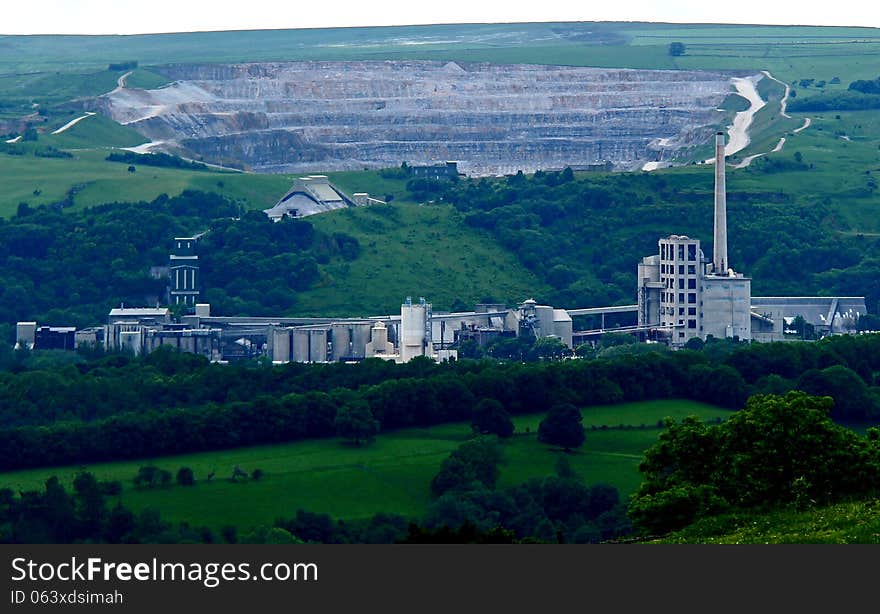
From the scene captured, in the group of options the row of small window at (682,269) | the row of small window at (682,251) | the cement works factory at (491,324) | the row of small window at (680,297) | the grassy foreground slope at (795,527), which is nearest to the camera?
the grassy foreground slope at (795,527)

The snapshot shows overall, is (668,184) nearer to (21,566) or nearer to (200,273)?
(200,273)

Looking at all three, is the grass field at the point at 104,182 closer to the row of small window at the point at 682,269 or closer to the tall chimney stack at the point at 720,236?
the tall chimney stack at the point at 720,236

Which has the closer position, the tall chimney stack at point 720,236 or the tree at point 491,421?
the tree at point 491,421

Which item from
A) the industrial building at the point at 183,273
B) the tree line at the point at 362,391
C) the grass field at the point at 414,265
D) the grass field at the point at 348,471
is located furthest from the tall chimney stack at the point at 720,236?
the grass field at the point at 348,471

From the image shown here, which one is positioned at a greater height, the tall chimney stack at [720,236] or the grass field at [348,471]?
the tall chimney stack at [720,236]

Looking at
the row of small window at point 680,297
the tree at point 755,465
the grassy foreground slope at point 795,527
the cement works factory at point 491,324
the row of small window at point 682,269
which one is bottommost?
the grassy foreground slope at point 795,527

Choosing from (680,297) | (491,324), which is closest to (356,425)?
(491,324)

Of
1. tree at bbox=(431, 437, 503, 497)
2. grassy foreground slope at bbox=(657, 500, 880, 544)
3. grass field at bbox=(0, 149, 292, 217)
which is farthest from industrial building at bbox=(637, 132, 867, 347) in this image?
grassy foreground slope at bbox=(657, 500, 880, 544)

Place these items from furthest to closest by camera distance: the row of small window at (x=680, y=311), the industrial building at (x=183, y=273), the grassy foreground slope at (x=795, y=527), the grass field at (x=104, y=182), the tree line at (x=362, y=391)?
the grass field at (x=104, y=182), the industrial building at (x=183, y=273), the row of small window at (x=680, y=311), the tree line at (x=362, y=391), the grassy foreground slope at (x=795, y=527)

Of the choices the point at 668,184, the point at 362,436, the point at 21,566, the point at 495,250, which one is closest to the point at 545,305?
the point at 495,250
